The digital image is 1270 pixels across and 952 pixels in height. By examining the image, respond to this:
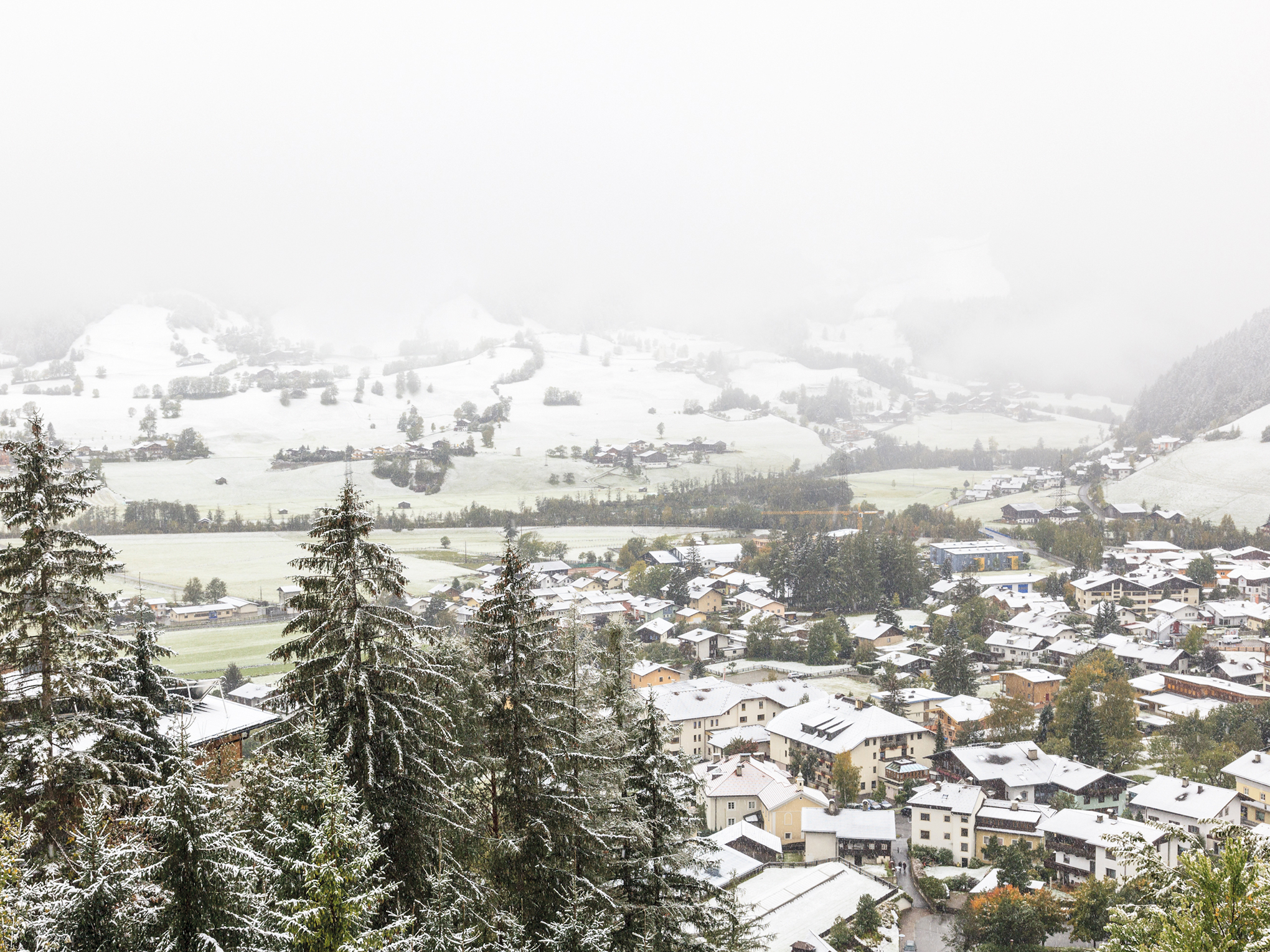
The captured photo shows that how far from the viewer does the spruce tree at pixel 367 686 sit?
267 inches

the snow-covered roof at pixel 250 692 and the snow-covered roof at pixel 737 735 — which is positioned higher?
the snow-covered roof at pixel 250 692

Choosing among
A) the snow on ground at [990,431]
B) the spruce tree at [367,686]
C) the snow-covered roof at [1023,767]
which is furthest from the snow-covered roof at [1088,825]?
the snow on ground at [990,431]

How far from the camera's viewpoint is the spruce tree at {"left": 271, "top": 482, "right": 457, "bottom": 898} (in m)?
6.79

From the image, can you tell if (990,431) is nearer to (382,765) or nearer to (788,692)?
(788,692)

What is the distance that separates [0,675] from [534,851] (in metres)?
5.35

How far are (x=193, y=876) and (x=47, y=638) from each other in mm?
3428

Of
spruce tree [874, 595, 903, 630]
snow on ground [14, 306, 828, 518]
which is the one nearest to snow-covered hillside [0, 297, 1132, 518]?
snow on ground [14, 306, 828, 518]

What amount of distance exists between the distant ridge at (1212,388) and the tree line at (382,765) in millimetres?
104862

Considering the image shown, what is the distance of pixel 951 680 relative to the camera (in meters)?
32.2

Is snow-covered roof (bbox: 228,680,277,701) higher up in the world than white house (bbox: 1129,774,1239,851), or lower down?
higher up

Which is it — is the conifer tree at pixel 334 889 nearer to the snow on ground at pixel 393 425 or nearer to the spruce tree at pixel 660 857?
the spruce tree at pixel 660 857

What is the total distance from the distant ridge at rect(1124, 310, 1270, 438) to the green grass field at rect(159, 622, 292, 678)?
98199 millimetres

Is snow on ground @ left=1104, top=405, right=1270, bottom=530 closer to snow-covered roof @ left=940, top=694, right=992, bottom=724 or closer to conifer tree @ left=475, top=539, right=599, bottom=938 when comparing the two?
snow-covered roof @ left=940, top=694, right=992, bottom=724

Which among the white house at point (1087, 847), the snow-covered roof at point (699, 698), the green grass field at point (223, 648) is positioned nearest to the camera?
the white house at point (1087, 847)
